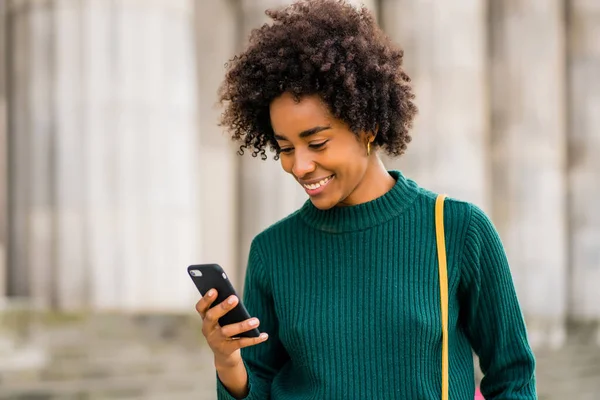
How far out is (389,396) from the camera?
8.73 ft

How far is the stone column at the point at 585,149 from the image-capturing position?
16.9 meters

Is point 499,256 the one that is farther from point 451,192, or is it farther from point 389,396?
point 451,192

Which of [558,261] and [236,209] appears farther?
[558,261]

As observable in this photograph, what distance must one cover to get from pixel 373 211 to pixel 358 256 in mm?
140

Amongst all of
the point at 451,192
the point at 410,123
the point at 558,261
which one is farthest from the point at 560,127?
the point at 410,123

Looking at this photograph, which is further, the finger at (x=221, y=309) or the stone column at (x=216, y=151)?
the stone column at (x=216, y=151)

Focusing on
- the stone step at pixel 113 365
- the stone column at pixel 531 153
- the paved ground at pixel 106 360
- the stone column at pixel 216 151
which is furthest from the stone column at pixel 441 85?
the stone step at pixel 113 365

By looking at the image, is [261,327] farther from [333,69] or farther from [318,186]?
[333,69]

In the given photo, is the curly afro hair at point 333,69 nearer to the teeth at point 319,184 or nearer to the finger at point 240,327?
the teeth at point 319,184

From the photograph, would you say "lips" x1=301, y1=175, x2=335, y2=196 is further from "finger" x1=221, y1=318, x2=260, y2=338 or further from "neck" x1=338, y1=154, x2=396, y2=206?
"finger" x1=221, y1=318, x2=260, y2=338

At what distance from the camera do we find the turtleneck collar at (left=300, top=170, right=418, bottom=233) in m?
2.79

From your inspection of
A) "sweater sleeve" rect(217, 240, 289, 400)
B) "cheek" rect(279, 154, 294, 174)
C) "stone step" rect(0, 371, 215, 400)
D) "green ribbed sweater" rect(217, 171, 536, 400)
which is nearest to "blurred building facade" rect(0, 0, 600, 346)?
"stone step" rect(0, 371, 215, 400)

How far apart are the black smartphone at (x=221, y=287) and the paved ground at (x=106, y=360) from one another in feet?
17.9

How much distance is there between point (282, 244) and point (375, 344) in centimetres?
45
